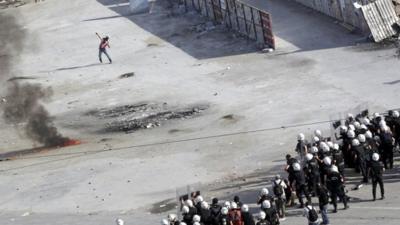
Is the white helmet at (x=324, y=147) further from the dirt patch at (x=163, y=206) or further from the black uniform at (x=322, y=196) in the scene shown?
the dirt patch at (x=163, y=206)

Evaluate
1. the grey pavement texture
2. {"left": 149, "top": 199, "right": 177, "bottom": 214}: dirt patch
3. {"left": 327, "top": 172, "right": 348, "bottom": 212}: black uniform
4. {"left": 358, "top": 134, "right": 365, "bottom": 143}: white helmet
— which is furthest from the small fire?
{"left": 327, "top": 172, "right": 348, "bottom": 212}: black uniform

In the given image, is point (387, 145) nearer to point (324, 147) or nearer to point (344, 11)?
point (324, 147)

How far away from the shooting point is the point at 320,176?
26266 millimetres

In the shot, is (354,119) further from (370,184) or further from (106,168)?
(106,168)

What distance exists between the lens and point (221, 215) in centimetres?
2433

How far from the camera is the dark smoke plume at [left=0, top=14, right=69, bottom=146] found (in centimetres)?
3878

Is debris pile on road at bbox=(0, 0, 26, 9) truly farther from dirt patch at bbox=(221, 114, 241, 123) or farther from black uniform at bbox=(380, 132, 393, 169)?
black uniform at bbox=(380, 132, 393, 169)

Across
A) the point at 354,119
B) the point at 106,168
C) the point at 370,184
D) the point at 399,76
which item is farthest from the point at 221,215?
the point at 399,76

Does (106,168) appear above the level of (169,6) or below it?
below

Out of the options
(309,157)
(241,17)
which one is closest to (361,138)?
(309,157)

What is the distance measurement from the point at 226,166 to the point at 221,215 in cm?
811

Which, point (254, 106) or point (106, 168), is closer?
point (106, 168)

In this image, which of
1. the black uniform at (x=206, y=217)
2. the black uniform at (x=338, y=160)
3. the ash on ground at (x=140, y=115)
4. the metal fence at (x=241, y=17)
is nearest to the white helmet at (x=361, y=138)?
the black uniform at (x=338, y=160)

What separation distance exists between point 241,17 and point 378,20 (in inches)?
261
